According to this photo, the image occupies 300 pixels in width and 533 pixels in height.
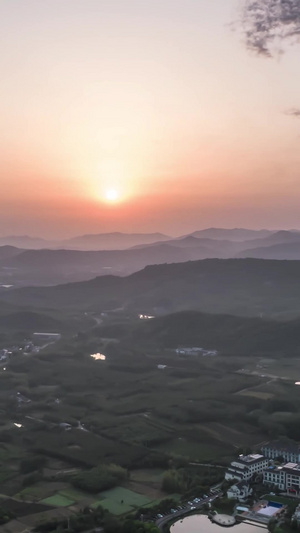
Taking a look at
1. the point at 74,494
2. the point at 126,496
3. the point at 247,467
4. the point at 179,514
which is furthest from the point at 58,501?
the point at 247,467

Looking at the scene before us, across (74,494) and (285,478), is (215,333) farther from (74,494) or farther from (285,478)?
(74,494)

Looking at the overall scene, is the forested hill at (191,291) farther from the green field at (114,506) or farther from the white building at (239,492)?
the green field at (114,506)

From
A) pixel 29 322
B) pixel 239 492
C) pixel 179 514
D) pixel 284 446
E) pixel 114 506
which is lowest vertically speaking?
pixel 114 506

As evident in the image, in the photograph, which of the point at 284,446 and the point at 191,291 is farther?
the point at 191,291

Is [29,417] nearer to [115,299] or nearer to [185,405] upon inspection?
[185,405]

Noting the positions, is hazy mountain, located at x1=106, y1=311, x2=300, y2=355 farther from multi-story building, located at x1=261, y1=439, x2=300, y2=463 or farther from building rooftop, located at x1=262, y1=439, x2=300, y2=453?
multi-story building, located at x1=261, y1=439, x2=300, y2=463

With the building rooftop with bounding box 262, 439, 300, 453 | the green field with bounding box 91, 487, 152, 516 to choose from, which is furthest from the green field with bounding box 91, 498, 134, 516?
the building rooftop with bounding box 262, 439, 300, 453
